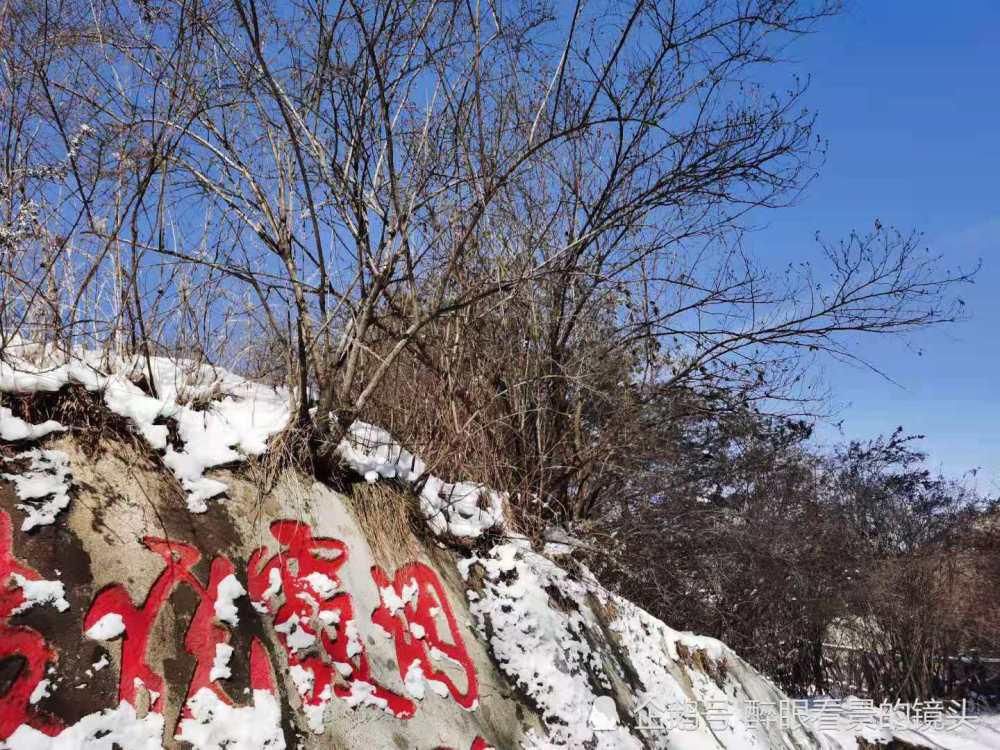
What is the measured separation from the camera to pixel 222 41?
11.9ft

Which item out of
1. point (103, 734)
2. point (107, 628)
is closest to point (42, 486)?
point (107, 628)

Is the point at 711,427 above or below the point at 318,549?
above

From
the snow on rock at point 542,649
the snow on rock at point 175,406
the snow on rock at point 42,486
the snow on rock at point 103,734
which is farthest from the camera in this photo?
the snow on rock at point 542,649

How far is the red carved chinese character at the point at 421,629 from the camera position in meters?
3.16

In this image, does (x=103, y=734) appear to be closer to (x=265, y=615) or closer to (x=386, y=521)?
(x=265, y=615)

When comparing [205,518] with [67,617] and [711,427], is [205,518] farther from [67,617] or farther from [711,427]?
[711,427]

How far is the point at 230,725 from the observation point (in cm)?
244

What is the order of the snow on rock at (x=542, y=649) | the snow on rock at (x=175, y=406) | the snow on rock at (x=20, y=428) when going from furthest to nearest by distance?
1. the snow on rock at (x=542, y=649)
2. the snow on rock at (x=175, y=406)
3. the snow on rock at (x=20, y=428)

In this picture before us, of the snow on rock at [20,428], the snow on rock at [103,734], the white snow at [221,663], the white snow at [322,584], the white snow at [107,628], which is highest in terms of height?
the snow on rock at [20,428]

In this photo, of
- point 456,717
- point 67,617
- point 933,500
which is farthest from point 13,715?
point 933,500

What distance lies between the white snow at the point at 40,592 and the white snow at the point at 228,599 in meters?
0.49

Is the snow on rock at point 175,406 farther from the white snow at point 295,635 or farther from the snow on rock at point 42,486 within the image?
the white snow at point 295,635

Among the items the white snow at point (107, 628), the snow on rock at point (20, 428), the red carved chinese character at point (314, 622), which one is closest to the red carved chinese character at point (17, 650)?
the white snow at point (107, 628)

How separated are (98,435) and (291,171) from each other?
5.76 ft
